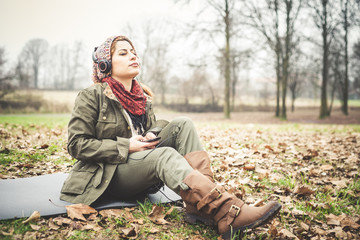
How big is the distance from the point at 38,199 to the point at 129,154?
103 centimetres

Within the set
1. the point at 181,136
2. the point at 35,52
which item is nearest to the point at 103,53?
the point at 181,136

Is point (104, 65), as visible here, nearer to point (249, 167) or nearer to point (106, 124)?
point (106, 124)

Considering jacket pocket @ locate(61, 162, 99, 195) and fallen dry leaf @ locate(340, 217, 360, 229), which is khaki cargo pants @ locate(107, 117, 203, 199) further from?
fallen dry leaf @ locate(340, 217, 360, 229)

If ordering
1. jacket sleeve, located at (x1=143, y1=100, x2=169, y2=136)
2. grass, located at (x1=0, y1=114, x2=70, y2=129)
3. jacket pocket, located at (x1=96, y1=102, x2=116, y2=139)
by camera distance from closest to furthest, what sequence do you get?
jacket pocket, located at (x1=96, y1=102, x2=116, y2=139) < jacket sleeve, located at (x1=143, y1=100, x2=169, y2=136) < grass, located at (x1=0, y1=114, x2=70, y2=129)

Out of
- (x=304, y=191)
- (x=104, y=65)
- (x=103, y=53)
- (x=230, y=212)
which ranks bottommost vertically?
(x=304, y=191)

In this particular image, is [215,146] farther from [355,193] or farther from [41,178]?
[41,178]

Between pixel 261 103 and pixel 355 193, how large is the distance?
33.5 meters

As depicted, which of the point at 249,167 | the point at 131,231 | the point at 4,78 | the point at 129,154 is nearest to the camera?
the point at 131,231

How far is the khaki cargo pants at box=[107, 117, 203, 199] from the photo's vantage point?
198cm

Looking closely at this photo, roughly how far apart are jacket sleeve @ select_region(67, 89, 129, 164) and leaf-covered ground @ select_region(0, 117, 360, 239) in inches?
18.9

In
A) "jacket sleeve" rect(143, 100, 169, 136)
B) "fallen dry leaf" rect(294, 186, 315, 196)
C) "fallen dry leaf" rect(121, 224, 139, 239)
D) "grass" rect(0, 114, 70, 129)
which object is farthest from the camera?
"grass" rect(0, 114, 70, 129)

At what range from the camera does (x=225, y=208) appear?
6.23 ft

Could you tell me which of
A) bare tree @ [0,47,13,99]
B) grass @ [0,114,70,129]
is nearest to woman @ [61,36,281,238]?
grass @ [0,114,70,129]

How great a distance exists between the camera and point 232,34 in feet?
53.2
